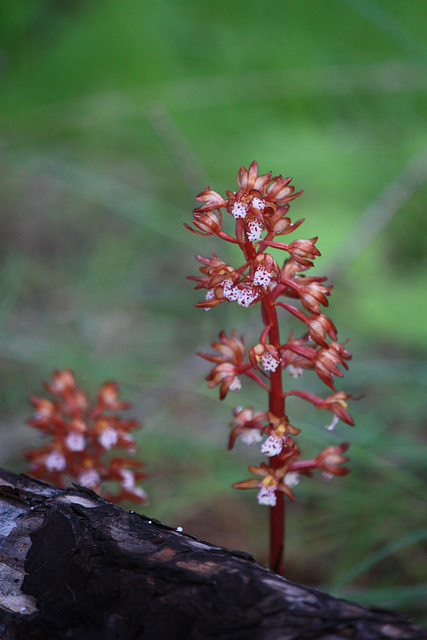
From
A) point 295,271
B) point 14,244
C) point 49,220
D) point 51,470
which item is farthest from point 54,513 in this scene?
point 49,220

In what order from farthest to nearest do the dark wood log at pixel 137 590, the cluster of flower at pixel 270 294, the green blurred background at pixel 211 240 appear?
1. the green blurred background at pixel 211 240
2. the cluster of flower at pixel 270 294
3. the dark wood log at pixel 137 590

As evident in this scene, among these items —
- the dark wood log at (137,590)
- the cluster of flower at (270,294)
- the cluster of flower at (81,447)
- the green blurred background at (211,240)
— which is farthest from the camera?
the green blurred background at (211,240)

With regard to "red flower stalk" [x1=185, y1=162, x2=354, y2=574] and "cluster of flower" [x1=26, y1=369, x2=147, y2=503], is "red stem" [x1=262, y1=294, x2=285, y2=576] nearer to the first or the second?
"red flower stalk" [x1=185, y1=162, x2=354, y2=574]

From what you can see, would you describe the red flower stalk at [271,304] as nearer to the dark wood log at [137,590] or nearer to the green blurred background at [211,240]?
the dark wood log at [137,590]

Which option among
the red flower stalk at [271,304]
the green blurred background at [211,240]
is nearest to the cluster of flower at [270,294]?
the red flower stalk at [271,304]

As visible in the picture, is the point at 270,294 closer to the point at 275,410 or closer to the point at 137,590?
the point at 275,410

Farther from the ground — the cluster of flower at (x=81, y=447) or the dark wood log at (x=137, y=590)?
the cluster of flower at (x=81, y=447)

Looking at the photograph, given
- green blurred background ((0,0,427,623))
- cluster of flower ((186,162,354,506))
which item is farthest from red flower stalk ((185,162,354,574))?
green blurred background ((0,0,427,623))

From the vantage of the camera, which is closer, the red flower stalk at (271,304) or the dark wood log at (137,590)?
the dark wood log at (137,590)
